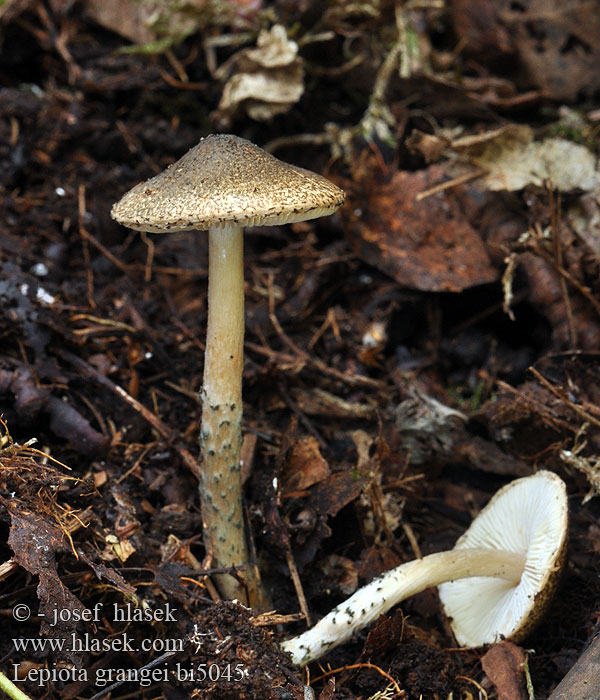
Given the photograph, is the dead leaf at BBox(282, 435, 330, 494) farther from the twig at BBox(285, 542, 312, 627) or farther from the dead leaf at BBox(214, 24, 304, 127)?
the dead leaf at BBox(214, 24, 304, 127)

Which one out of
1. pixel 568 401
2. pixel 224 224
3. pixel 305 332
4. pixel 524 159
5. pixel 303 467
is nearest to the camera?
pixel 224 224

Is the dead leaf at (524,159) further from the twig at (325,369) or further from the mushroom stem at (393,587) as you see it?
the mushroom stem at (393,587)

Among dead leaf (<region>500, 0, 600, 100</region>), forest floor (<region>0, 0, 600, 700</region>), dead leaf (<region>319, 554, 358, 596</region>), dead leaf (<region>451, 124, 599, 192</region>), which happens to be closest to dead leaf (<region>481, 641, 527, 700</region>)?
forest floor (<region>0, 0, 600, 700</region>)

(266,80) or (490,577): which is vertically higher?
(266,80)

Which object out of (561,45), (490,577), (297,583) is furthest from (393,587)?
(561,45)

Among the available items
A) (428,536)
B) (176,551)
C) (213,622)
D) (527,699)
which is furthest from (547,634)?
(176,551)

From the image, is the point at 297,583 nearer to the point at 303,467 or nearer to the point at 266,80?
the point at 303,467
